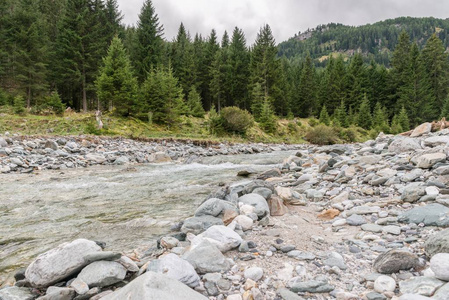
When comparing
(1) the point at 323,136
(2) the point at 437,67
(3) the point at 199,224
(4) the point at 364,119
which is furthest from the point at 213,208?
A: (2) the point at 437,67

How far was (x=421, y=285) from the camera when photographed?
2.04 meters

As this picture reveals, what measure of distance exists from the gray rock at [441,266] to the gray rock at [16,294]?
331cm

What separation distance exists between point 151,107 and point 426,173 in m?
23.2

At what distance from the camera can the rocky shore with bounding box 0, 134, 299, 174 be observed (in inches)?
416

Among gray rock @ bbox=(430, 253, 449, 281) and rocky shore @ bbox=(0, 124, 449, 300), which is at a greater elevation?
gray rock @ bbox=(430, 253, 449, 281)

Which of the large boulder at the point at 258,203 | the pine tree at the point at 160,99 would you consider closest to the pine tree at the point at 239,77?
the pine tree at the point at 160,99

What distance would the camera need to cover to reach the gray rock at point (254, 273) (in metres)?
2.40

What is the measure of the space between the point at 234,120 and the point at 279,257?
2373 cm

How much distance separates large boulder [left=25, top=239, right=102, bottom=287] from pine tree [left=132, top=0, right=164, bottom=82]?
33559 millimetres

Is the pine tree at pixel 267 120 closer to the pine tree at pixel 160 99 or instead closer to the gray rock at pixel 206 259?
the pine tree at pixel 160 99

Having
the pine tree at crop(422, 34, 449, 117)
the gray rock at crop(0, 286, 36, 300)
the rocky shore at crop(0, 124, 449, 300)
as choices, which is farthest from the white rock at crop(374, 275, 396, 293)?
the pine tree at crop(422, 34, 449, 117)

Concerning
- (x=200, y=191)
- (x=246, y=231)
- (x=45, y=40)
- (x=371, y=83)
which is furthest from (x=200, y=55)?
(x=246, y=231)

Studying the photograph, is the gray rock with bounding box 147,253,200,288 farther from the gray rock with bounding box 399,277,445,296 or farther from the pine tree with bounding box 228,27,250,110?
the pine tree with bounding box 228,27,250,110

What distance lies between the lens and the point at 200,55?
46.5 m
